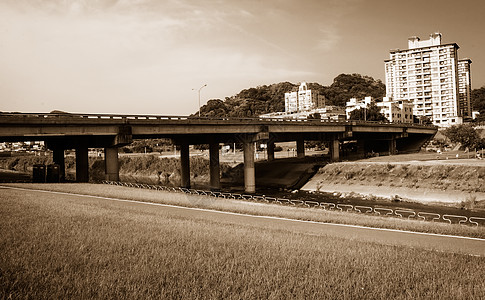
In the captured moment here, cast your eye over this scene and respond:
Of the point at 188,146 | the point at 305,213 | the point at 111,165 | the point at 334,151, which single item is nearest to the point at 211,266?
the point at 305,213

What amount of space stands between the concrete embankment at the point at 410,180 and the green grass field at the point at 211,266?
1530 inches

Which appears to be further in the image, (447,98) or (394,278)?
(447,98)

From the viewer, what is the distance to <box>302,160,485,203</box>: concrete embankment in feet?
159

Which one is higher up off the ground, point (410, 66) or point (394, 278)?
point (410, 66)

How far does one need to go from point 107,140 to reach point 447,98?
A: 16985 cm

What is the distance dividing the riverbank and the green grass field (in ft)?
124

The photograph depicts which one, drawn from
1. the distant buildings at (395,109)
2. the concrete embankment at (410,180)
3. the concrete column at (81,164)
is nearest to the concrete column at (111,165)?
the concrete column at (81,164)

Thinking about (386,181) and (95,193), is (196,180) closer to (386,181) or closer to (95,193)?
(386,181)

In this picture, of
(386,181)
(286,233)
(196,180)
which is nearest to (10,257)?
(286,233)

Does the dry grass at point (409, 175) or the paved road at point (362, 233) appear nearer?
the paved road at point (362, 233)

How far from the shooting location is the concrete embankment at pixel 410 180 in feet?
159

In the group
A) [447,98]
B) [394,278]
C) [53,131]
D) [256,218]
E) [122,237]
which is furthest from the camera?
[447,98]

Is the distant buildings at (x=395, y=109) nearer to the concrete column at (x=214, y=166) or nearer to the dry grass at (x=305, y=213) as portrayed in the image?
the concrete column at (x=214, y=166)

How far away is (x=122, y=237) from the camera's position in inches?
570
